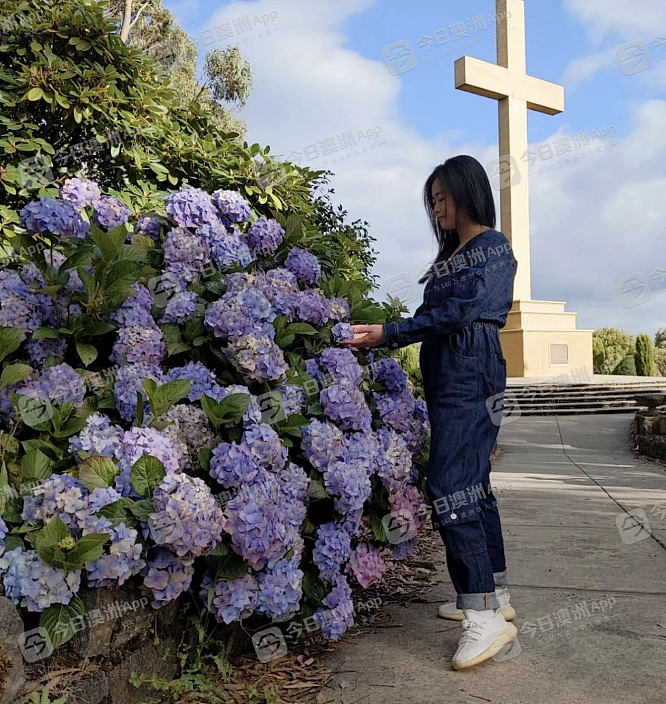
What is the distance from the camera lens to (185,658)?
82.8 inches

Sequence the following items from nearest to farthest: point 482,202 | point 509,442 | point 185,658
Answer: point 185,658
point 482,202
point 509,442

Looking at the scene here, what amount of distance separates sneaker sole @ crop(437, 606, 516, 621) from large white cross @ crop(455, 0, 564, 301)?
14231mm

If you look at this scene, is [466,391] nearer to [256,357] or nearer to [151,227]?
[256,357]

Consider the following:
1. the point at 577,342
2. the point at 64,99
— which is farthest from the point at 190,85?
the point at 64,99

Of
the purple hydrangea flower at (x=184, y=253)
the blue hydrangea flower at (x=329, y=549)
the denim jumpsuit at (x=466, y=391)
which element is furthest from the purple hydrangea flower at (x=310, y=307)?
the blue hydrangea flower at (x=329, y=549)

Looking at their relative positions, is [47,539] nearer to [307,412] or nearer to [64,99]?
[307,412]

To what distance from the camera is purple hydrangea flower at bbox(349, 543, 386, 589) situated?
2486 mm

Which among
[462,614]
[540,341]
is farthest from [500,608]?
[540,341]

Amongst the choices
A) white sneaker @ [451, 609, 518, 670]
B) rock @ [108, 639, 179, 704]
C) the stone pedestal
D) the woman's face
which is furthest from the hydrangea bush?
the stone pedestal

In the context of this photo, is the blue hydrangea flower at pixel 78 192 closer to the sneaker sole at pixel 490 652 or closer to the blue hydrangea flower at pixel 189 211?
the blue hydrangea flower at pixel 189 211

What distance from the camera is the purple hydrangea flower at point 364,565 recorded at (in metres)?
2.49

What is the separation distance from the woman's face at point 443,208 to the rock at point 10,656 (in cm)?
183

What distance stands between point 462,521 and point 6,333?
1.56 meters

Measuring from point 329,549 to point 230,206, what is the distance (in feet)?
4.55
